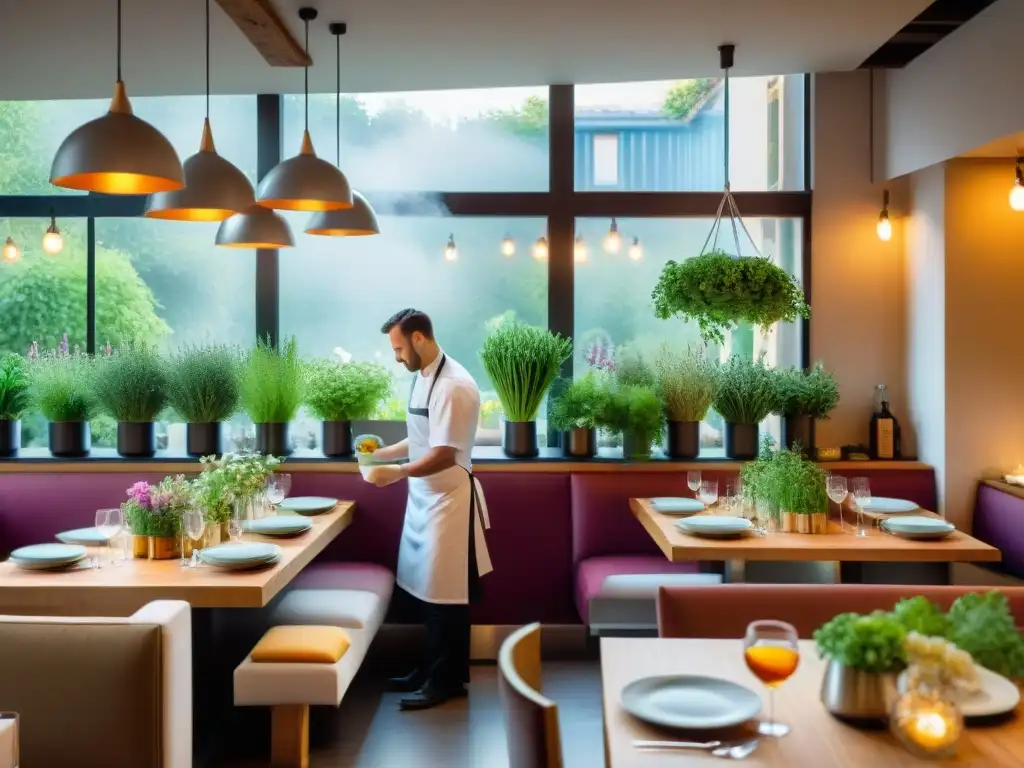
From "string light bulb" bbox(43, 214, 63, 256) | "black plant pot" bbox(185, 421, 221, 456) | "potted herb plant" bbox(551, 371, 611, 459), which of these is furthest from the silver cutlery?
"string light bulb" bbox(43, 214, 63, 256)

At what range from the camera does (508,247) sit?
5.76 m

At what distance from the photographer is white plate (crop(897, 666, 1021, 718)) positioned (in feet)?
6.45

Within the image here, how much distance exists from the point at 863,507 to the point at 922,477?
98cm

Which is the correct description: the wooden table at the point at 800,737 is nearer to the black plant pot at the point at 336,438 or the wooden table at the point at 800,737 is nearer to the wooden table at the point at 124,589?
the wooden table at the point at 124,589

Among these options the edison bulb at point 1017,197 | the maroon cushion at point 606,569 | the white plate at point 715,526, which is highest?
the edison bulb at point 1017,197

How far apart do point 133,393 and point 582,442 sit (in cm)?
240

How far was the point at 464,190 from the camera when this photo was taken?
5742 millimetres

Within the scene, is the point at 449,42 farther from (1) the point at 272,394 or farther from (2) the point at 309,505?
(2) the point at 309,505

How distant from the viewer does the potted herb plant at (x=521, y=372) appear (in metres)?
5.26

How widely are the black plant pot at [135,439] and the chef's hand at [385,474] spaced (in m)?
1.63

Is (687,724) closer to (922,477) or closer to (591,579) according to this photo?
(591,579)

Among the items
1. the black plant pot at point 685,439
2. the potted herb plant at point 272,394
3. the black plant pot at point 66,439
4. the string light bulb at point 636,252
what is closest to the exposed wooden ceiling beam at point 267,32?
the potted herb plant at point 272,394

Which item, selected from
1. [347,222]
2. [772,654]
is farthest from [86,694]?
[347,222]

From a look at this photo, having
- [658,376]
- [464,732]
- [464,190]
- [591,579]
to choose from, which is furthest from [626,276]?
[464,732]
